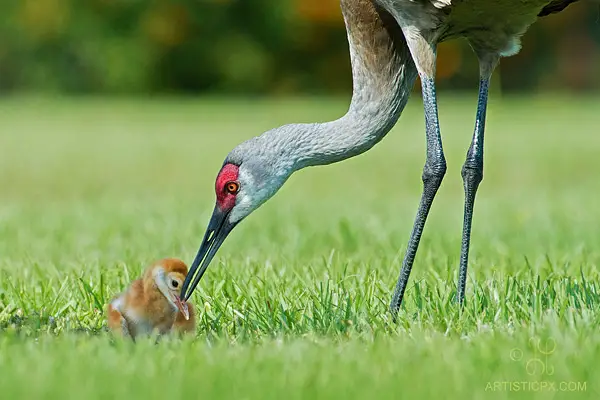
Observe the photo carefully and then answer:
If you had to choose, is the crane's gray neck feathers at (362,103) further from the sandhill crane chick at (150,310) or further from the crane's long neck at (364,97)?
the sandhill crane chick at (150,310)

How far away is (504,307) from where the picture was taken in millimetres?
4051

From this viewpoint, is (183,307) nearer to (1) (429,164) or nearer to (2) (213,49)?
(1) (429,164)

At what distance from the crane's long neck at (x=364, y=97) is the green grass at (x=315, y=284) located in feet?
1.94

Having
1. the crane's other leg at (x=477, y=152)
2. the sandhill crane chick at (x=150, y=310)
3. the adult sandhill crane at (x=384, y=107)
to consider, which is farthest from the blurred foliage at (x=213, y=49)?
the sandhill crane chick at (x=150, y=310)

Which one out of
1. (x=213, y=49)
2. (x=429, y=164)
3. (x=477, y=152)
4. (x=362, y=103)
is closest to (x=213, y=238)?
(x=362, y=103)

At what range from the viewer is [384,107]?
4.71 m

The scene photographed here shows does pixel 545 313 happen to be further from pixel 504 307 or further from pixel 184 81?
pixel 184 81

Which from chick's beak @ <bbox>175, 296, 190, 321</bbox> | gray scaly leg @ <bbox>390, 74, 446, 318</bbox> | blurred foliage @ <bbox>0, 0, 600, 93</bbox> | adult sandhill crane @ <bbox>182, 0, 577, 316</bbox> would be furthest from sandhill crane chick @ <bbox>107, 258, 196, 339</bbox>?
blurred foliage @ <bbox>0, 0, 600, 93</bbox>

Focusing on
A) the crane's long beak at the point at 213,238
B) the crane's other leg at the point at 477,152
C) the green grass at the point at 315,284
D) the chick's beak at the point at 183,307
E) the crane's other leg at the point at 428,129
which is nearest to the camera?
the green grass at the point at 315,284

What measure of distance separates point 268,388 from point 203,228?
172 inches

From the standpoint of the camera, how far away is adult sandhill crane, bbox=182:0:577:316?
14.9 ft

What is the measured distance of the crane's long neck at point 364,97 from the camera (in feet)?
15.2

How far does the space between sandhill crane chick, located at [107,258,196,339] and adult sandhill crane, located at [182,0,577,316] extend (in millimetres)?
308

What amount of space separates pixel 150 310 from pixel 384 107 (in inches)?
57.8
